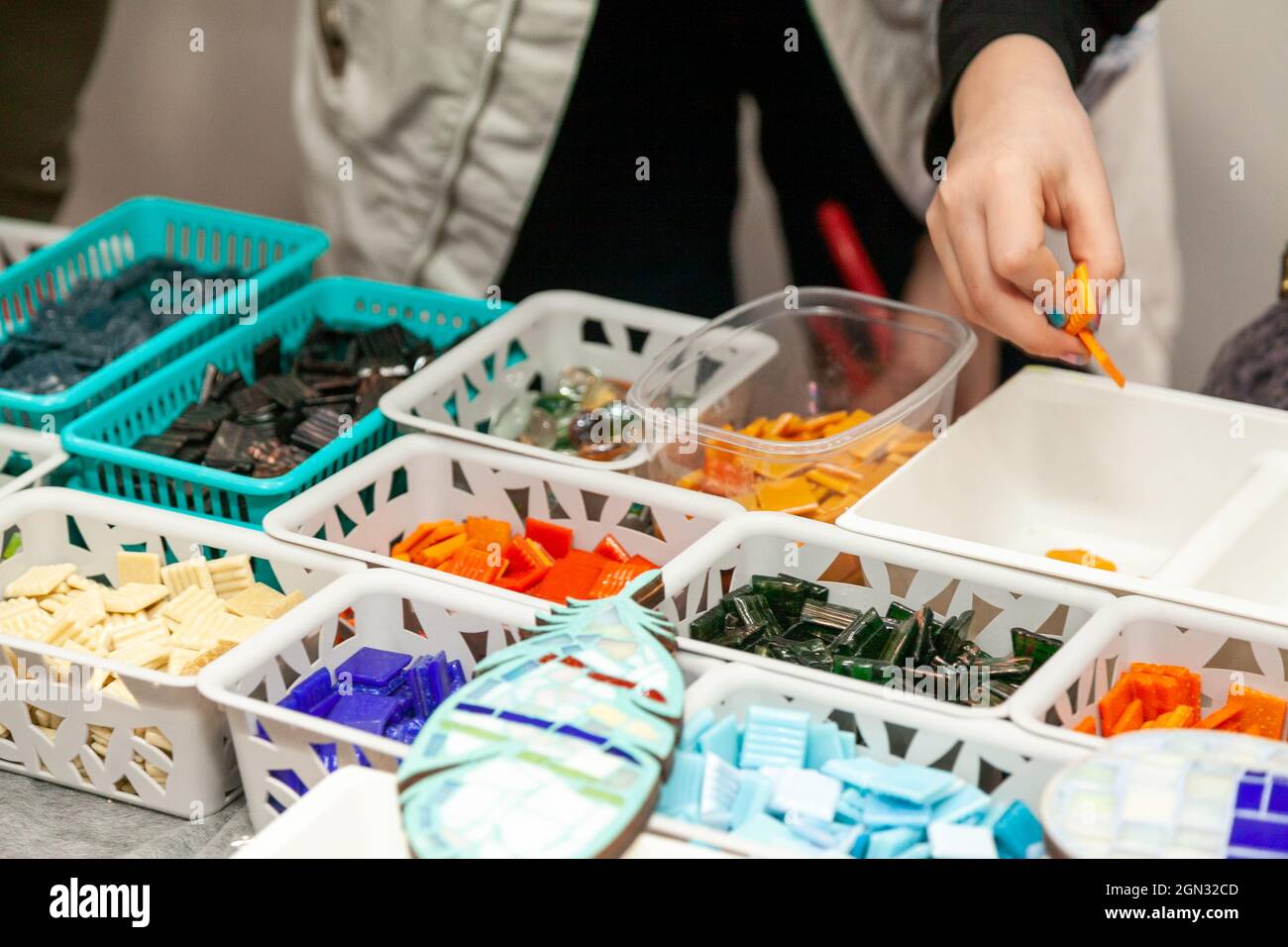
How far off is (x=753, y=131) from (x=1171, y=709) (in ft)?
5.44

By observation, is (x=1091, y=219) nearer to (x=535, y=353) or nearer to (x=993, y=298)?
(x=993, y=298)

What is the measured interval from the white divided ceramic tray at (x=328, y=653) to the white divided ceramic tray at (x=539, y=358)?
301 millimetres

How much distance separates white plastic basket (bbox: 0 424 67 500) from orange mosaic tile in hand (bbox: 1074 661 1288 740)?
3.23ft

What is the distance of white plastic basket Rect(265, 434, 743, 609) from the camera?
4.41 feet

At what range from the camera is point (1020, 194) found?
1.27 m

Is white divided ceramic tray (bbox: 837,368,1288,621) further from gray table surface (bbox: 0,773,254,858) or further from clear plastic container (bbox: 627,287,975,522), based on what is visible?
gray table surface (bbox: 0,773,254,858)

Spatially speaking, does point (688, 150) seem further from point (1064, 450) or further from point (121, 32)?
point (121, 32)

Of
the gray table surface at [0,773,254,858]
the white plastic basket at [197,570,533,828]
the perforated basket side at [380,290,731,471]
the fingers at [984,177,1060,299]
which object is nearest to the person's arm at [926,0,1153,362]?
the fingers at [984,177,1060,299]

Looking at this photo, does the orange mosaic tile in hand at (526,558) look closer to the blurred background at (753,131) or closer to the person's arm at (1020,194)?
the person's arm at (1020,194)

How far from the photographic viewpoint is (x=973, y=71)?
146 cm

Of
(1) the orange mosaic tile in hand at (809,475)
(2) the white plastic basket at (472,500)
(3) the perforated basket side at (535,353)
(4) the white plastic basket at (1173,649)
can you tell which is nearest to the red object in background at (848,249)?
(3) the perforated basket side at (535,353)

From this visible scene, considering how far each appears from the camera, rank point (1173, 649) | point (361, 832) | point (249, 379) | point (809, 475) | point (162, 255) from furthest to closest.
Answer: point (162, 255), point (249, 379), point (809, 475), point (1173, 649), point (361, 832)

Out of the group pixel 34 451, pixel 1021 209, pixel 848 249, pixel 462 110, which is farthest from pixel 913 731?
pixel 848 249

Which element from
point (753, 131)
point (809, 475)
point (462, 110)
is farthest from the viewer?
point (753, 131)
